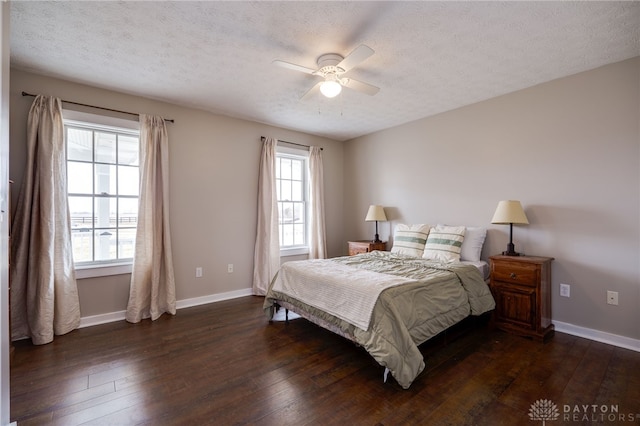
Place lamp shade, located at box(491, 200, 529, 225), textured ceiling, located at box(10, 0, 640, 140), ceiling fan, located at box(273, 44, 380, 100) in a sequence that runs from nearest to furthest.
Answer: textured ceiling, located at box(10, 0, 640, 140) → ceiling fan, located at box(273, 44, 380, 100) → lamp shade, located at box(491, 200, 529, 225)

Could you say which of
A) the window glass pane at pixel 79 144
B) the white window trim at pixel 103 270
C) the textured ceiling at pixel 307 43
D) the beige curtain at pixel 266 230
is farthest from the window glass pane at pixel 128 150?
the beige curtain at pixel 266 230

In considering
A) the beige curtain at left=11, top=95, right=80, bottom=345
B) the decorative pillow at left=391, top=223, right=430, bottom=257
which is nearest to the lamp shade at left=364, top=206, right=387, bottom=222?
the decorative pillow at left=391, top=223, right=430, bottom=257

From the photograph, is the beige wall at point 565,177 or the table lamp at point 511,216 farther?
the table lamp at point 511,216

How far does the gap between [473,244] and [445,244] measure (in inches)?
12.0

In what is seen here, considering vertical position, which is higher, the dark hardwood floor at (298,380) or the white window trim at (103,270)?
the white window trim at (103,270)

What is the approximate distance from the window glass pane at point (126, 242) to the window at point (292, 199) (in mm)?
2018

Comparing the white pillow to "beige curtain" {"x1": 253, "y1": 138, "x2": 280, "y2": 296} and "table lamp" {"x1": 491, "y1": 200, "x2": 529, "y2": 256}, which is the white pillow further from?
"beige curtain" {"x1": 253, "y1": 138, "x2": 280, "y2": 296}

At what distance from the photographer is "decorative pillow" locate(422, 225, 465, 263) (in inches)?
131

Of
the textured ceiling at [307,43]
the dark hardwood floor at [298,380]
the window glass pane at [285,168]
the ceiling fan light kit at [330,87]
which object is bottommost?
the dark hardwood floor at [298,380]

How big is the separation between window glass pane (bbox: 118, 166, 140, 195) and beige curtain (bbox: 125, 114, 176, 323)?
0.23m

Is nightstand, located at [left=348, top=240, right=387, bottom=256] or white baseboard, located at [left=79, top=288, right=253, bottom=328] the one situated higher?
nightstand, located at [left=348, top=240, right=387, bottom=256]

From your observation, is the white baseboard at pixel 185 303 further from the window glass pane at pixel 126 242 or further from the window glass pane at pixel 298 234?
the window glass pane at pixel 298 234

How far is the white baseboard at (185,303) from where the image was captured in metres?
3.05

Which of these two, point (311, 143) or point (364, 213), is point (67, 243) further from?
point (364, 213)
